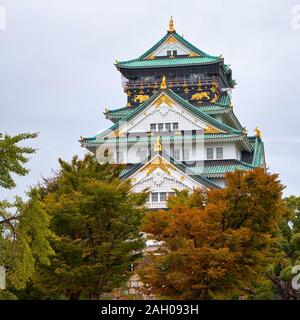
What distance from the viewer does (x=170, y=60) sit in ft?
173

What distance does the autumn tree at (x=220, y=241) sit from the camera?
931 inches

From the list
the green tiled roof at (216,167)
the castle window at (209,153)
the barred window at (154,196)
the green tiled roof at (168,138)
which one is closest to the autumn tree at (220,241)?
the barred window at (154,196)

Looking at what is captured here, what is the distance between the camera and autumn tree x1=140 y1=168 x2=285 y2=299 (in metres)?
23.6

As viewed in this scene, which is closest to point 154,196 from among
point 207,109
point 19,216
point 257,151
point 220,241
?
point 207,109

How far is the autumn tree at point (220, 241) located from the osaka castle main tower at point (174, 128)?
14.9m

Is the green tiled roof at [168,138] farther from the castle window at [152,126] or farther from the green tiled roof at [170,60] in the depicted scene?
the green tiled roof at [170,60]

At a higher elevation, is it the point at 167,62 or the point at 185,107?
the point at 167,62

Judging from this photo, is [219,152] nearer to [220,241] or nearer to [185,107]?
[185,107]

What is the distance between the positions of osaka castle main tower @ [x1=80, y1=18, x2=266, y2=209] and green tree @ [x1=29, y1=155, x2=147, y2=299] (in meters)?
12.7

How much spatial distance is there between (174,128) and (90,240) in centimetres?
2143

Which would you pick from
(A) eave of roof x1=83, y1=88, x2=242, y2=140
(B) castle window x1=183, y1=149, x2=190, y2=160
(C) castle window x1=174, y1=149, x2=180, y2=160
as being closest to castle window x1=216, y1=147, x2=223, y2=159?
(A) eave of roof x1=83, y1=88, x2=242, y2=140

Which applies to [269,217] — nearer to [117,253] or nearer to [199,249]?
[199,249]

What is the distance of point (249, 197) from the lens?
80.9ft

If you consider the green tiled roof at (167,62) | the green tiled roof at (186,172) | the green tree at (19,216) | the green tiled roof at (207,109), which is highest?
the green tiled roof at (167,62)
